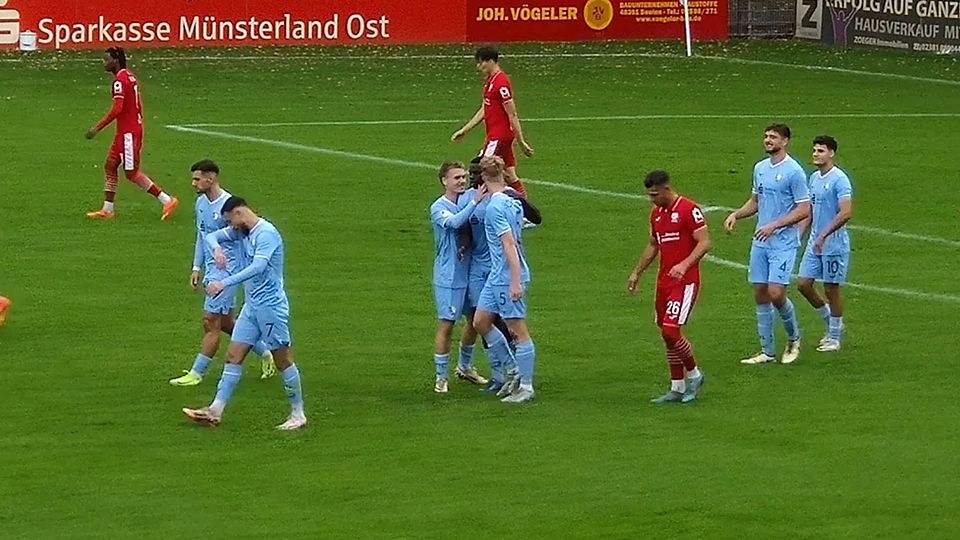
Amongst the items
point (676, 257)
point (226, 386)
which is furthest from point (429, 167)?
point (226, 386)

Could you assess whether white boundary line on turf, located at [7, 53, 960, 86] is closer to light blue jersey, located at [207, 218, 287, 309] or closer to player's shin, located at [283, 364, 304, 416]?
player's shin, located at [283, 364, 304, 416]

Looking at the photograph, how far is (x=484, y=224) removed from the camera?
17047 mm

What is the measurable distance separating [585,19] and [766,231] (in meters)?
36.3

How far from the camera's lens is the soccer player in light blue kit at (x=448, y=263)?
17172 millimetres

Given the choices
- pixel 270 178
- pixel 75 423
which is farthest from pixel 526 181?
pixel 75 423

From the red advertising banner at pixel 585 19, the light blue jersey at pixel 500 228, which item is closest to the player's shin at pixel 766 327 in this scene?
the light blue jersey at pixel 500 228

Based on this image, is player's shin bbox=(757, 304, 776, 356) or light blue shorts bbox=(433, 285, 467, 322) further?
player's shin bbox=(757, 304, 776, 356)

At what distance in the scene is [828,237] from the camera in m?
19.1

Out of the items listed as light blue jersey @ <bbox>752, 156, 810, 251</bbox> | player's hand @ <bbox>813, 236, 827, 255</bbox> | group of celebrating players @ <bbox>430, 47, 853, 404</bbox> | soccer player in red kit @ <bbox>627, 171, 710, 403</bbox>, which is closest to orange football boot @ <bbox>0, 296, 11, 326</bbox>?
group of celebrating players @ <bbox>430, 47, 853, 404</bbox>

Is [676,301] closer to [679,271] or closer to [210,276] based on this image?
[679,271]

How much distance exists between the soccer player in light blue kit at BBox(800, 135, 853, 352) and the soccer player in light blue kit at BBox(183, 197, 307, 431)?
217 inches

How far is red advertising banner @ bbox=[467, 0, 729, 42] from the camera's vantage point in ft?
176

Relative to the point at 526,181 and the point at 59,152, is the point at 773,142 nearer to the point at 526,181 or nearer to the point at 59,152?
the point at 526,181

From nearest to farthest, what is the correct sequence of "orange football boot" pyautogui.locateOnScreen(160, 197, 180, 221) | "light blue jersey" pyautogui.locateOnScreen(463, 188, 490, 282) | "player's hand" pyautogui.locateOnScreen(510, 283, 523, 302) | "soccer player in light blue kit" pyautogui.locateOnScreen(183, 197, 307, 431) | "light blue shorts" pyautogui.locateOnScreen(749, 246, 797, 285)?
"soccer player in light blue kit" pyautogui.locateOnScreen(183, 197, 307, 431), "player's hand" pyautogui.locateOnScreen(510, 283, 523, 302), "light blue jersey" pyautogui.locateOnScreen(463, 188, 490, 282), "light blue shorts" pyautogui.locateOnScreen(749, 246, 797, 285), "orange football boot" pyautogui.locateOnScreen(160, 197, 180, 221)
